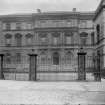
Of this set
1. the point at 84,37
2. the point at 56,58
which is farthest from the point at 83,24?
the point at 56,58

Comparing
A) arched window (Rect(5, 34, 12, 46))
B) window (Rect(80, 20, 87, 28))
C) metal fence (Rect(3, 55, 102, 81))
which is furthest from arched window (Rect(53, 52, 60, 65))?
arched window (Rect(5, 34, 12, 46))

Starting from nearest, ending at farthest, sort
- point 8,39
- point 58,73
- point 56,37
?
1. point 58,73
2. point 56,37
3. point 8,39

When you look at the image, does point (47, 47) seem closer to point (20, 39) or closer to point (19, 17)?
point (20, 39)

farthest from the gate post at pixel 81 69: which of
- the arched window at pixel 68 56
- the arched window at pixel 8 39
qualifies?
the arched window at pixel 8 39

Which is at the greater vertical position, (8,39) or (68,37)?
(68,37)

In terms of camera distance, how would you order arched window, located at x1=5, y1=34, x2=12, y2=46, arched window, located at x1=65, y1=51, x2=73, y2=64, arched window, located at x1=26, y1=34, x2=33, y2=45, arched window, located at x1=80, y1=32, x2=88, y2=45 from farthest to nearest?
1. arched window, located at x1=5, y1=34, x2=12, y2=46
2. arched window, located at x1=26, y1=34, x2=33, y2=45
3. arched window, located at x1=80, y1=32, x2=88, y2=45
4. arched window, located at x1=65, y1=51, x2=73, y2=64

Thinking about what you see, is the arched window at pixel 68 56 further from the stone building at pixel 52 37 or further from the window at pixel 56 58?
the window at pixel 56 58

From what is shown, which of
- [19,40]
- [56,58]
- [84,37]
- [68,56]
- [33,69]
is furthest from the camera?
[19,40]

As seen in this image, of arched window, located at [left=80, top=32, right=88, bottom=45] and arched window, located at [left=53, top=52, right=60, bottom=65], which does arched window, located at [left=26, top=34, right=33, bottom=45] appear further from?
arched window, located at [left=80, top=32, right=88, bottom=45]

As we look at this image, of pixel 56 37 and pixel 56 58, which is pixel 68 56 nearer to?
pixel 56 58

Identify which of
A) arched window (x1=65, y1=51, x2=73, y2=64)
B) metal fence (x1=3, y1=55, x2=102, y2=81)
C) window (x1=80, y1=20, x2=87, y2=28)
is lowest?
metal fence (x1=3, y1=55, x2=102, y2=81)

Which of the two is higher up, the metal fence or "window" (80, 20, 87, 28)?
"window" (80, 20, 87, 28)

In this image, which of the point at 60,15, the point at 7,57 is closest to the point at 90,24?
the point at 60,15

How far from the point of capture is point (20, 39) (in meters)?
39.2
